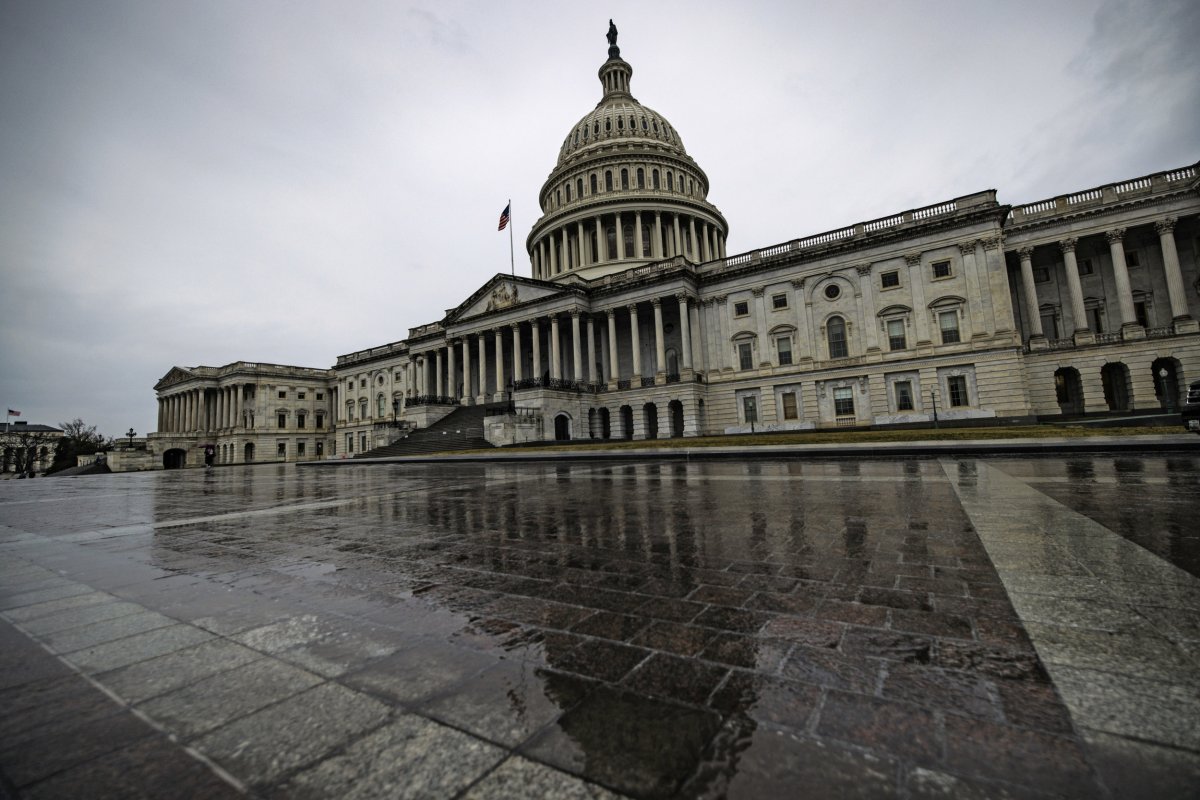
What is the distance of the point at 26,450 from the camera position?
74000mm

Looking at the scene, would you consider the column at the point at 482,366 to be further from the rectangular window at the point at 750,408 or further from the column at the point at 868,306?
the column at the point at 868,306

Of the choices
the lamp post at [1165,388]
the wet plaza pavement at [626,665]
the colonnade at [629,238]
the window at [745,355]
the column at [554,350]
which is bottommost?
the wet plaza pavement at [626,665]

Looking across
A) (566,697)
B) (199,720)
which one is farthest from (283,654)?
(566,697)

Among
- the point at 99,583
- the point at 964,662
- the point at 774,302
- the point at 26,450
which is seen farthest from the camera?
the point at 26,450

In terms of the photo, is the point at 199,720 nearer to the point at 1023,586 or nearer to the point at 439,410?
the point at 1023,586

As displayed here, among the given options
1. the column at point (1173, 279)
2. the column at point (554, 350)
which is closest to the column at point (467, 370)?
the column at point (554, 350)

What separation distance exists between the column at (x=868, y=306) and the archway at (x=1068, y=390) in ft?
40.7

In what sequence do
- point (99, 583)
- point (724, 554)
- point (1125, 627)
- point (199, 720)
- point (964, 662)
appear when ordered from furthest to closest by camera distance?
point (724, 554) < point (99, 583) < point (1125, 627) < point (964, 662) < point (199, 720)

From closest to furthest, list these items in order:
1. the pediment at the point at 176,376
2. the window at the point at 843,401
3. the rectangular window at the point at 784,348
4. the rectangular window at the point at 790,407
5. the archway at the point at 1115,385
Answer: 1. the archway at the point at 1115,385
2. the window at the point at 843,401
3. the rectangular window at the point at 790,407
4. the rectangular window at the point at 784,348
5. the pediment at the point at 176,376

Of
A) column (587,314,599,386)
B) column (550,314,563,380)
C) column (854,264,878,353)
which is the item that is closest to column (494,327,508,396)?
column (550,314,563,380)

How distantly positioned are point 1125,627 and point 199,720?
4559mm

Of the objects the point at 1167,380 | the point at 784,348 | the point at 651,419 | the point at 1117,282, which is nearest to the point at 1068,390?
the point at 1167,380

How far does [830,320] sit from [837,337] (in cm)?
142

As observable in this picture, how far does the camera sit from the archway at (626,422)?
4488cm
